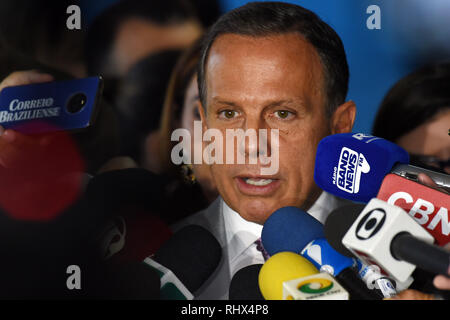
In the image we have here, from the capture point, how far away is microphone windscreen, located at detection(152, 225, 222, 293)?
1.93 m

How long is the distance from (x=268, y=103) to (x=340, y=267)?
0.83 meters

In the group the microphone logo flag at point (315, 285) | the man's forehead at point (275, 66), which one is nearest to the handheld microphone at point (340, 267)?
the microphone logo flag at point (315, 285)

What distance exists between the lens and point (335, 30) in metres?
2.22

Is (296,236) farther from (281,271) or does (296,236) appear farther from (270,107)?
(270,107)

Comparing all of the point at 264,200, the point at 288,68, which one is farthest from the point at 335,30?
the point at 264,200

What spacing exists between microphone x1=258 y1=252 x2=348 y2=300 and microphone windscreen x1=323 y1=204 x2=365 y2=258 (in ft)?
0.33

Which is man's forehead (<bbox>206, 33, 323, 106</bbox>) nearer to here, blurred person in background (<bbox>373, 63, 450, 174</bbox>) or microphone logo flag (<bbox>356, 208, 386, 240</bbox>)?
blurred person in background (<bbox>373, 63, 450, 174</bbox>)

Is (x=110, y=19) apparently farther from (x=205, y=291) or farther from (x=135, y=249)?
(x=205, y=291)

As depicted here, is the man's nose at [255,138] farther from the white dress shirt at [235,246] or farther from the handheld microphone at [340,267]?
the handheld microphone at [340,267]

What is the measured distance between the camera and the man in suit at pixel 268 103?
2.08 m

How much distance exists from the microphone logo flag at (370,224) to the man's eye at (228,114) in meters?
0.95

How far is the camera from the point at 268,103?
208 centimetres

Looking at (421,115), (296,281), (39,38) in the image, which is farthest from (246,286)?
(39,38)
